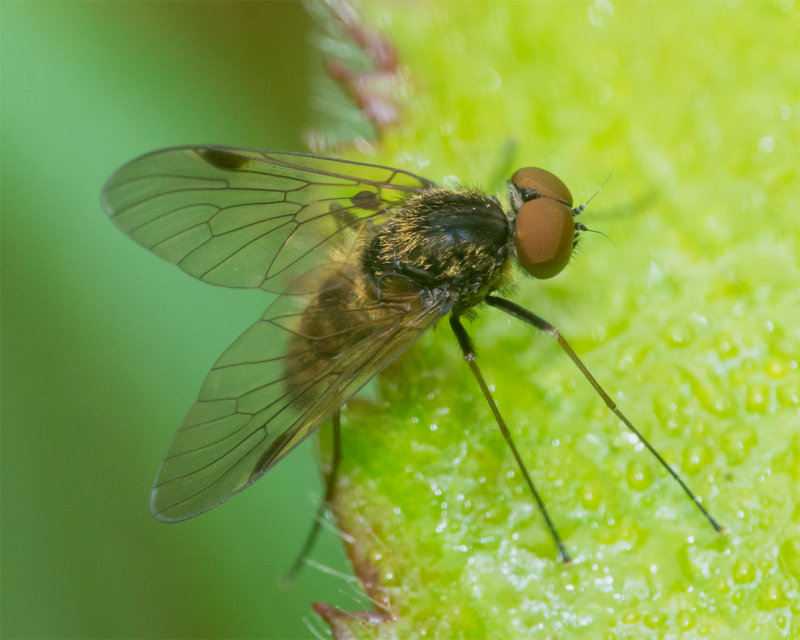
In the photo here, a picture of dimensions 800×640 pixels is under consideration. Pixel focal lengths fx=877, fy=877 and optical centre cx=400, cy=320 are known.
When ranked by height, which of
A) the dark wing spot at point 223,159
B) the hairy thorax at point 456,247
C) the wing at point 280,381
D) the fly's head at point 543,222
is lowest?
the wing at point 280,381

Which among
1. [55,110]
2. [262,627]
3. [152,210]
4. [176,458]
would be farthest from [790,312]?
[55,110]

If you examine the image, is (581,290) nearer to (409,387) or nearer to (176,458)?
(409,387)

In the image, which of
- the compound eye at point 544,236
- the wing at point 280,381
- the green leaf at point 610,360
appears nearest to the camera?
the green leaf at point 610,360

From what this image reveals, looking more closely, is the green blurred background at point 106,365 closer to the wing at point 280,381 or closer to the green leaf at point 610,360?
the wing at point 280,381

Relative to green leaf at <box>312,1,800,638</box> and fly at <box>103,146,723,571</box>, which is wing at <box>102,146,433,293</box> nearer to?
fly at <box>103,146,723,571</box>

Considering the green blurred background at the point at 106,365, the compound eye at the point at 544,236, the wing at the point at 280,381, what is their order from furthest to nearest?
the green blurred background at the point at 106,365
the compound eye at the point at 544,236
the wing at the point at 280,381

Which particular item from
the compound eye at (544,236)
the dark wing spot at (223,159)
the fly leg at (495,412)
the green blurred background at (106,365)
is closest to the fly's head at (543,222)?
the compound eye at (544,236)

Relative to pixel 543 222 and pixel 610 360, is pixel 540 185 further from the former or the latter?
pixel 610 360

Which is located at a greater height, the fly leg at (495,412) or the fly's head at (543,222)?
the fly's head at (543,222)

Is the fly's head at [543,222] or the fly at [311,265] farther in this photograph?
the fly's head at [543,222]
